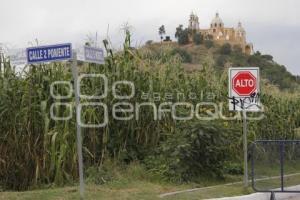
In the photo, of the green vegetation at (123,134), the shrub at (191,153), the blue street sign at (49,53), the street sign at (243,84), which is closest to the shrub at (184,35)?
the green vegetation at (123,134)

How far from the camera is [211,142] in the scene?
13.8 meters

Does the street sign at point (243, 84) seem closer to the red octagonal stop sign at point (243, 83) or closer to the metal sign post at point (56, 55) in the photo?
the red octagonal stop sign at point (243, 83)

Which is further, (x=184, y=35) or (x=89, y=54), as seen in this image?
(x=184, y=35)

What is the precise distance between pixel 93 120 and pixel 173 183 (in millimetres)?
2320

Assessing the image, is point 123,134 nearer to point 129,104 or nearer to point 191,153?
point 129,104

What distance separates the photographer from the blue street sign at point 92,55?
396 inches

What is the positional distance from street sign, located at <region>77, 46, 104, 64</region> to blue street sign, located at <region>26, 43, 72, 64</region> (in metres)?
0.21

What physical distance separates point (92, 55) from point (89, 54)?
0.30 ft

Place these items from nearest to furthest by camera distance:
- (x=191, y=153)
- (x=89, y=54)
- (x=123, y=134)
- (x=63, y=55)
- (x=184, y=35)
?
(x=63, y=55), (x=89, y=54), (x=191, y=153), (x=123, y=134), (x=184, y=35)

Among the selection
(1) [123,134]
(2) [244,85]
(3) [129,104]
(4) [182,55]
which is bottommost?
(1) [123,134]

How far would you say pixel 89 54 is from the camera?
1015 cm

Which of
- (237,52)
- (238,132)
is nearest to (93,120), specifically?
(238,132)

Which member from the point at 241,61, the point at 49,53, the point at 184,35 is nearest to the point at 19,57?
the point at 49,53

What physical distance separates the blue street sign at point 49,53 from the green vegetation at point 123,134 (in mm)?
2246
